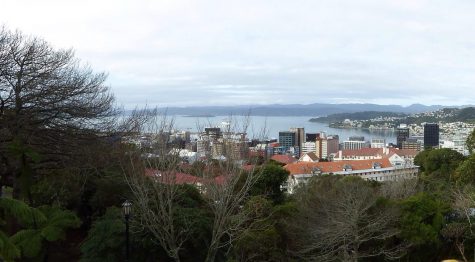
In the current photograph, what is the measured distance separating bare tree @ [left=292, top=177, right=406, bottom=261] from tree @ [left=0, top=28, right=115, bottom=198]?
6.54 meters

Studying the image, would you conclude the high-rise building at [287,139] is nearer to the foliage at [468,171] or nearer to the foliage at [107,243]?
the foliage at [468,171]

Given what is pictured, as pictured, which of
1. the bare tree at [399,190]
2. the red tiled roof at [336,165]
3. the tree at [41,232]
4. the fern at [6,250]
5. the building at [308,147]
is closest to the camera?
the fern at [6,250]

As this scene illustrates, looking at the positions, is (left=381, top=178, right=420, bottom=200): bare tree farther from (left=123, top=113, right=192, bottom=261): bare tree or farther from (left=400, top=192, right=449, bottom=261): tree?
(left=123, top=113, right=192, bottom=261): bare tree

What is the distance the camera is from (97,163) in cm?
1446

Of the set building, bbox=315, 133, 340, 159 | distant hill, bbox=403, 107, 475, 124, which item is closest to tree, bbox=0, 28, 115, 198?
building, bbox=315, 133, 340, 159

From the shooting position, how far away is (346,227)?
39.7ft

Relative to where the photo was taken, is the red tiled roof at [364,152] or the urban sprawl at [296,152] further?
the red tiled roof at [364,152]

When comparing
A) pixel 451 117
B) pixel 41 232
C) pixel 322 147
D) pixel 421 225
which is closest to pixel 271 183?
pixel 421 225

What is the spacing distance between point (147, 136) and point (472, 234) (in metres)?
9.09

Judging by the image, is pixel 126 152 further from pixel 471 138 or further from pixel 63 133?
pixel 471 138

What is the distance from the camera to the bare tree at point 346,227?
39.6ft

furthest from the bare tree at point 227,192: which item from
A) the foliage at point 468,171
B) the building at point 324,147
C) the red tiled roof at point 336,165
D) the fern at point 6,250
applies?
the building at point 324,147

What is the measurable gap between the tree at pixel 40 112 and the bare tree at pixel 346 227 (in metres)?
6.54

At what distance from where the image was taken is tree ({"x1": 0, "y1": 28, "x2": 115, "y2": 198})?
1266 centimetres
